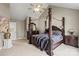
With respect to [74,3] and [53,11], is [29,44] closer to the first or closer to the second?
[53,11]

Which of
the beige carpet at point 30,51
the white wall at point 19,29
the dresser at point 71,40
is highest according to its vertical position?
the white wall at point 19,29

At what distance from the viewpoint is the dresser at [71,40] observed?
2080 millimetres

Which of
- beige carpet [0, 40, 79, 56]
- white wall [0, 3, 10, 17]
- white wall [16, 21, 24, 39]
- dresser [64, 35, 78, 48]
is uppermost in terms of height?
white wall [0, 3, 10, 17]

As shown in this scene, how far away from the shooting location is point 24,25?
7.14 ft

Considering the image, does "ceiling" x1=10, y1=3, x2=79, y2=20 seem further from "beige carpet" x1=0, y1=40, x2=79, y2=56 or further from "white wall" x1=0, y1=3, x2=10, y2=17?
"beige carpet" x1=0, y1=40, x2=79, y2=56

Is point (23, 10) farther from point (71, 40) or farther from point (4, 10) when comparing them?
point (71, 40)

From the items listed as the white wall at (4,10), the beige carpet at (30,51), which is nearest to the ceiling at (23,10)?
the white wall at (4,10)

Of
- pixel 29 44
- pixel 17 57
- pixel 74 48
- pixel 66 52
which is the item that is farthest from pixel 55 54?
pixel 17 57

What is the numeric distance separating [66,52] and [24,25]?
931 millimetres

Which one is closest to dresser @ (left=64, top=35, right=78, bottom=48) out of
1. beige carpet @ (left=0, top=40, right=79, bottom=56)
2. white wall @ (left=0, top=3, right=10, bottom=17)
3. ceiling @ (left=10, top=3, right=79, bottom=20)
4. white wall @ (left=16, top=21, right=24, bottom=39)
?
beige carpet @ (left=0, top=40, right=79, bottom=56)

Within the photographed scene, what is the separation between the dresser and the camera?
208 cm

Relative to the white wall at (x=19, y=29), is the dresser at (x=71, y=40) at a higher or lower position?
lower

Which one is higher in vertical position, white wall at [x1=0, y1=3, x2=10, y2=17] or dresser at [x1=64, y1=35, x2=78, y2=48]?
white wall at [x1=0, y1=3, x2=10, y2=17]

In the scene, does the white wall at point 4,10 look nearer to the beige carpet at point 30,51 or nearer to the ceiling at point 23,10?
the ceiling at point 23,10
